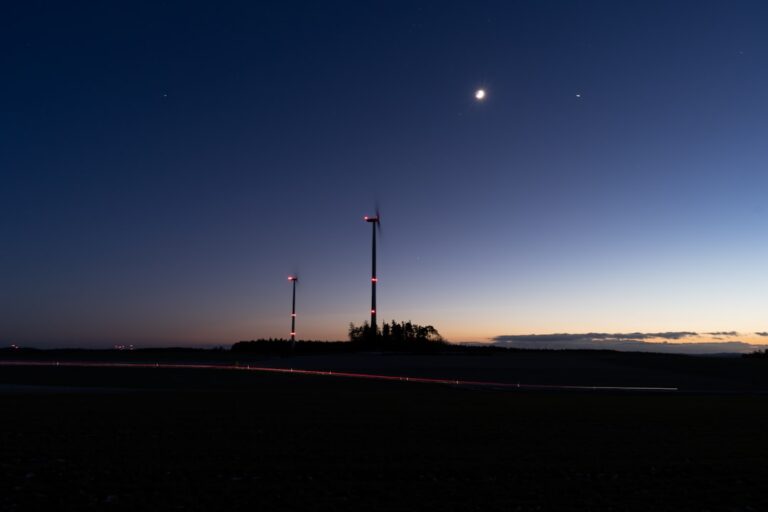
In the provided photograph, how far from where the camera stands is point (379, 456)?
14.6 m

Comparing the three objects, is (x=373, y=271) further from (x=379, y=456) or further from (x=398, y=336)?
(x=379, y=456)

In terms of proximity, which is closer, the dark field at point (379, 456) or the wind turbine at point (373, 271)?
the dark field at point (379, 456)

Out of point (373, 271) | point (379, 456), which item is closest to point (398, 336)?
point (373, 271)

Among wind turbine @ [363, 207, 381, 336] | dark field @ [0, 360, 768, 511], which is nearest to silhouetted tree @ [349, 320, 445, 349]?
wind turbine @ [363, 207, 381, 336]

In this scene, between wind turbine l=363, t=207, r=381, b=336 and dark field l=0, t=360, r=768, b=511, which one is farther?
wind turbine l=363, t=207, r=381, b=336

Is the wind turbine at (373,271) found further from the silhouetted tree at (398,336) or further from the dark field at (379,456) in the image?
the dark field at (379,456)

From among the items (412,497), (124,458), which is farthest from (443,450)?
(124,458)

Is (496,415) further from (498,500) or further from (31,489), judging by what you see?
(31,489)

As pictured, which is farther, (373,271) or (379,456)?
(373,271)

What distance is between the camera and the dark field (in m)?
11.0

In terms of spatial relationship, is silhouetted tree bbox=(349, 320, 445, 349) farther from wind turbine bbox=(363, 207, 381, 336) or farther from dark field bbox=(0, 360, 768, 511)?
dark field bbox=(0, 360, 768, 511)

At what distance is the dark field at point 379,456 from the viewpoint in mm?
10953

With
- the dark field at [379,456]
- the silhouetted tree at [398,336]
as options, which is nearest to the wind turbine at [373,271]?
the silhouetted tree at [398,336]

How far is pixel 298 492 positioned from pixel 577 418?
13.4m
